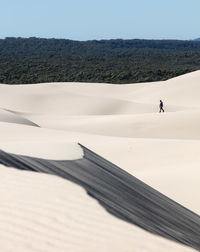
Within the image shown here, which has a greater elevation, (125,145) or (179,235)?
(125,145)

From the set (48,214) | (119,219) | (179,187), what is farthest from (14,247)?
(179,187)

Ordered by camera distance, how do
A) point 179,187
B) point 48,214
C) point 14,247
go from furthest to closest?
point 179,187, point 48,214, point 14,247

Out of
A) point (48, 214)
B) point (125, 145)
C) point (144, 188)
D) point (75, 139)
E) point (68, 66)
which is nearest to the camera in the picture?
point (48, 214)

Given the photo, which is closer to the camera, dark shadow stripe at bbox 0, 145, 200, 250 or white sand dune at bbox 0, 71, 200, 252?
white sand dune at bbox 0, 71, 200, 252

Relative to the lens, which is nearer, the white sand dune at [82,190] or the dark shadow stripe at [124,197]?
the white sand dune at [82,190]

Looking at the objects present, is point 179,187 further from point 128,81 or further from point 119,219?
point 128,81

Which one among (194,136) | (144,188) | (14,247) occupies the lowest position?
(14,247)

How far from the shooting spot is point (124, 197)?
5332mm

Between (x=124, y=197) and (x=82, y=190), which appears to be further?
(x=124, y=197)

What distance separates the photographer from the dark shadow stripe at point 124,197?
170 inches

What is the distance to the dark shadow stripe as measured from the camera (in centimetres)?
431

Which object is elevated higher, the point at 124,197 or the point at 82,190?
the point at 124,197

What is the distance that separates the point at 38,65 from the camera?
2970 inches

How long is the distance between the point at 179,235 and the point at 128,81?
165ft
